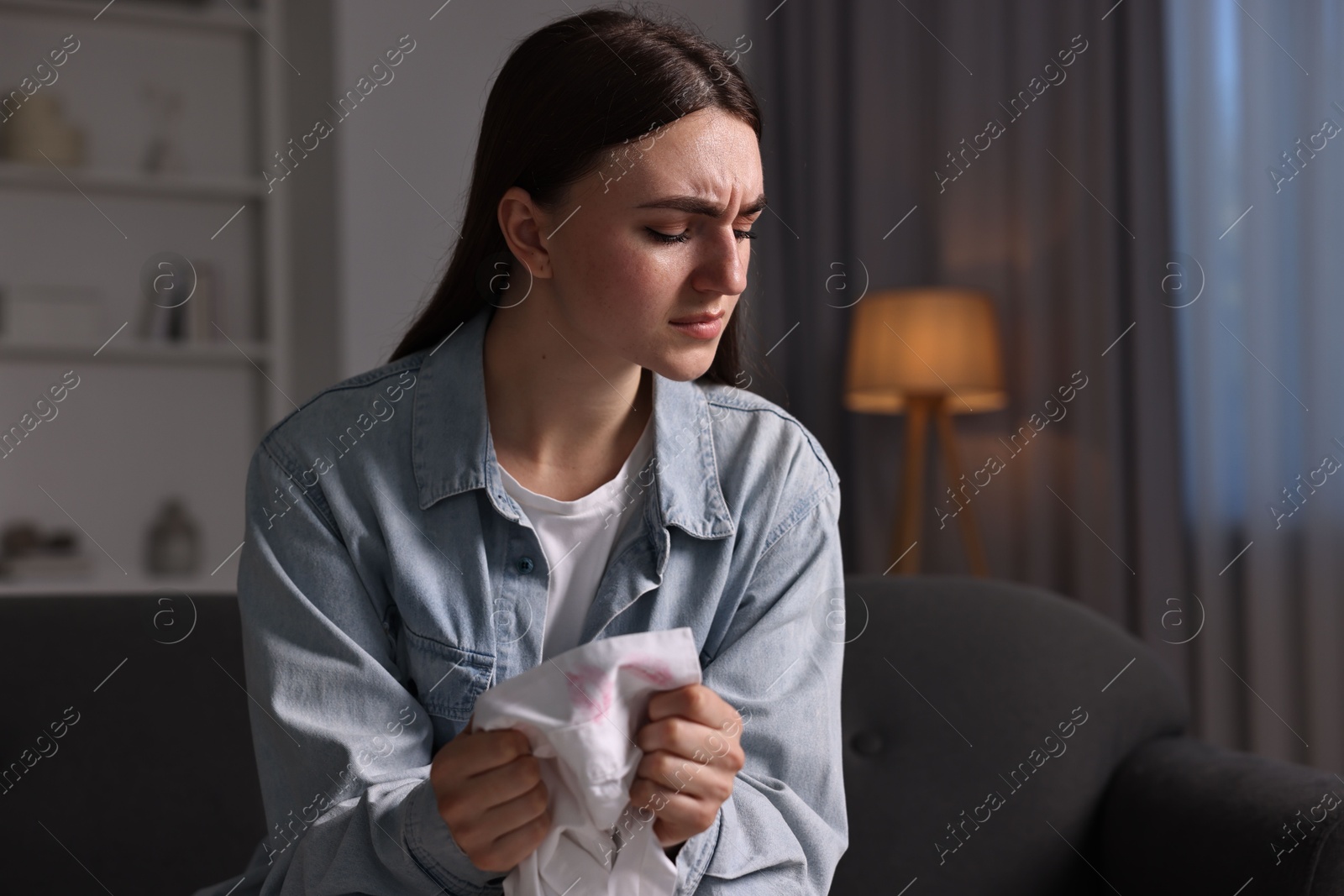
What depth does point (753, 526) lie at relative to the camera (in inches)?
47.1

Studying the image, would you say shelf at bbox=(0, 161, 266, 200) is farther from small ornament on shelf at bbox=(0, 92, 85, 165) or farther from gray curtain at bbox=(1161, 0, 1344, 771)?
gray curtain at bbox=(1161, 0, 1344, 771)

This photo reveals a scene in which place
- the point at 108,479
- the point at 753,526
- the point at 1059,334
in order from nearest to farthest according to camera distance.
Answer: the point at 753,526
the point at 1059,334
the point at 108,479

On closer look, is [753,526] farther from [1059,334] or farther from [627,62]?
[1059,334]

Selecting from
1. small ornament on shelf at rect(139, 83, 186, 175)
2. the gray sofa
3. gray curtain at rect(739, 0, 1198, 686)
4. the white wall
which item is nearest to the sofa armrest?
the gray sofa

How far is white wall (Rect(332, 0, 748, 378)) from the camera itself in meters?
3.02

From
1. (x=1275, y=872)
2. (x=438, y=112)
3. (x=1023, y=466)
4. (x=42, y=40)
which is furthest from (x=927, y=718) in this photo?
(x=42, y=40)

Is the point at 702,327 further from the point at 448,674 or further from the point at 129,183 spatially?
the point at 129,183

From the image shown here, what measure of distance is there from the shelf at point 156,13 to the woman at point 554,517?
2502mm

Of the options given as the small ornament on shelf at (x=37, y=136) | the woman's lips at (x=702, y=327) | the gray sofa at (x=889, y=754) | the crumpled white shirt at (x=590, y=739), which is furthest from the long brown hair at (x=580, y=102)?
the small ornament on shelf at (x=37, y=136)

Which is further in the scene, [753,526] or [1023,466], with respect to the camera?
[1023,466]

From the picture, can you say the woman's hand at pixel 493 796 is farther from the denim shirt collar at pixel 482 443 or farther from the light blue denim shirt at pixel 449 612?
the denim shirt collar at pixel 482 443

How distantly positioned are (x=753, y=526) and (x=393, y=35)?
2.31 metres

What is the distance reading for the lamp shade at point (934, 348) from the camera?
2.74 metres

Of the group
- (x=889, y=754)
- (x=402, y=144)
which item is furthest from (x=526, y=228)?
(x=402, y=144)
